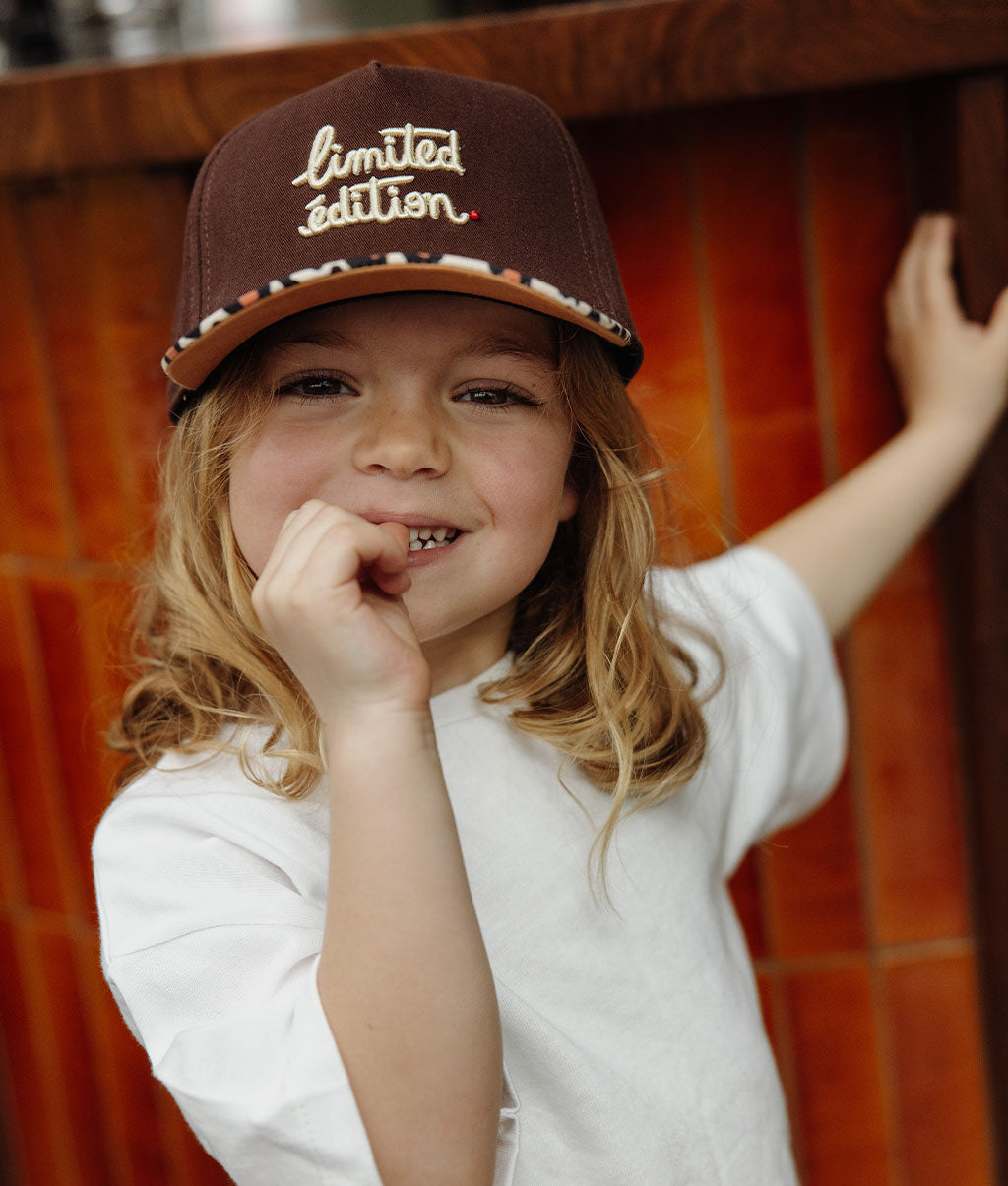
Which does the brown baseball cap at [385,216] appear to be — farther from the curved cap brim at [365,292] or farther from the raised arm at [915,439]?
the raised arm at [915,439]

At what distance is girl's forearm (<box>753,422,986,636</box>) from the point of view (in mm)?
1347

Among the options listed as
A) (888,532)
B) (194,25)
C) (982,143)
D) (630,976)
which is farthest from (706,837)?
(194,25)

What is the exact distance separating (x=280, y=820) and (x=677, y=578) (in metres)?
0.56

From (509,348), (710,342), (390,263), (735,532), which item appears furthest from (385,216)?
(735,532)

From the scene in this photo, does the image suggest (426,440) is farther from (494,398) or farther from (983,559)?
(983,559)

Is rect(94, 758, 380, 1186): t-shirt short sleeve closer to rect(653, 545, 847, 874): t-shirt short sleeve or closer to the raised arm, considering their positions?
rect(653, 545, 847, 874): t-shirt short sleeve

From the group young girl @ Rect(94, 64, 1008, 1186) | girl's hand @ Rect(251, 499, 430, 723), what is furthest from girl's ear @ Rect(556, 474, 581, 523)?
girl's hand @ Rect(251, 499, 430, 723)

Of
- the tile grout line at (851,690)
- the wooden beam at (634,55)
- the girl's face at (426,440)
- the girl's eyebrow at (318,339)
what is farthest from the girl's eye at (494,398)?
the tile grout line at (851,690)

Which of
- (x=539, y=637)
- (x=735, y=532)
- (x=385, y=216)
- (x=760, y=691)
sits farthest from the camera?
(x=735, y=532)

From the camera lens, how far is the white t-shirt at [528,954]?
85 centimetres

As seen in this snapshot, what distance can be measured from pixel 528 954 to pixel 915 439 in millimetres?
733

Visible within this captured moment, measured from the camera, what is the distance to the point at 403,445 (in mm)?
958

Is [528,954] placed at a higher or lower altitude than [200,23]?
lower

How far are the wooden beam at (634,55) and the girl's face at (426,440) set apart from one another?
1.22 ft
